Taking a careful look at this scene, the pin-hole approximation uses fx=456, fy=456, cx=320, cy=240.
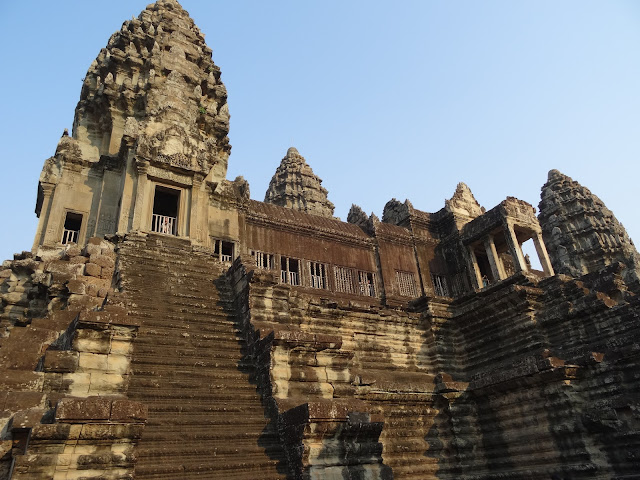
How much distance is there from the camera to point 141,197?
1415cm

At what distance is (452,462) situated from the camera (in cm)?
1180

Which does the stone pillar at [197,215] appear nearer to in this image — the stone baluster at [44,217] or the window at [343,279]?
the stone baluster at [44,217]

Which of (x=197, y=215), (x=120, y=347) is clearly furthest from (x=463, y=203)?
(x=120, y=347)

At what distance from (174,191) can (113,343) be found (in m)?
9.08

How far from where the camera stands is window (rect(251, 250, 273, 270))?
57.2 feet

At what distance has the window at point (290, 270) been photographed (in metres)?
17.9

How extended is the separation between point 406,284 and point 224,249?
851 cm

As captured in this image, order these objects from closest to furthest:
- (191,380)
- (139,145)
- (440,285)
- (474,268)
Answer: (191,380) → (139,145) → (474,268) → (440,285)

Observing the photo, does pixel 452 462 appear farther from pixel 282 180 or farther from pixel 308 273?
pixel 282 180

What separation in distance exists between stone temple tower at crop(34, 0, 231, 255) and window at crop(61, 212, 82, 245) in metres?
0.03

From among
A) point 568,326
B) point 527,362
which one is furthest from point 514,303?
point 527,362

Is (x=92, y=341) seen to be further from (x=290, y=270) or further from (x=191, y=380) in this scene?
(x=290, y=270)

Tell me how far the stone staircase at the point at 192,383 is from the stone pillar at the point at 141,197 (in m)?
1.89

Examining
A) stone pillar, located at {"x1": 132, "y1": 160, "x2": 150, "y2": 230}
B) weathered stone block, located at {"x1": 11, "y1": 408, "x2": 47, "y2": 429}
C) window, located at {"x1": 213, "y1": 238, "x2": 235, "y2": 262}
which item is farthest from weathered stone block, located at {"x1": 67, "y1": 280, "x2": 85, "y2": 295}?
window, located at {"x1": 213, "y1": 238, "x2": 235, "y2": 262}
